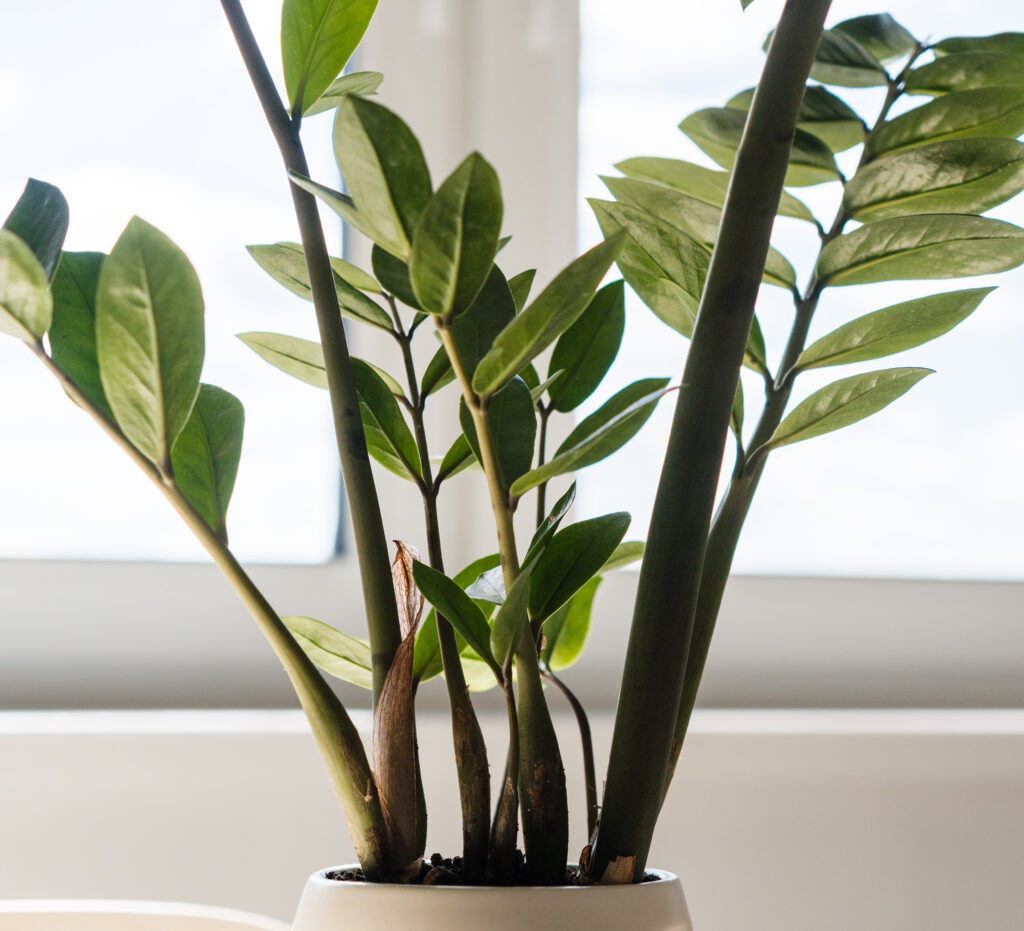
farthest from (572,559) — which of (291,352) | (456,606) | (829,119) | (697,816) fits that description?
(697,816)

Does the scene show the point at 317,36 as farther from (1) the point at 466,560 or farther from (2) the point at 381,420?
(1) the point at 466,560

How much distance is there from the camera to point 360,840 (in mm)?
303

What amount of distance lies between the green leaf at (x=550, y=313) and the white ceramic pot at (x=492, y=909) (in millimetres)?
148

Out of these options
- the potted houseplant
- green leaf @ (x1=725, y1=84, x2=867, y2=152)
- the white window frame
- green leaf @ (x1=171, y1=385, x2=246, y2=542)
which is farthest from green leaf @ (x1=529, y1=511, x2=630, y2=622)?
the white window frame

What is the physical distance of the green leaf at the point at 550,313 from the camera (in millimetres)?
251

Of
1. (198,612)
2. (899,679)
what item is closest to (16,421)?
(198,612)

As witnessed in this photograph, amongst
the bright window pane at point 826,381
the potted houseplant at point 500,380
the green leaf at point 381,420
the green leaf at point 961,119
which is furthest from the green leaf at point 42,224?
the bright window pane at point 826,381

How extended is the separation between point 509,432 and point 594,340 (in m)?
0.08

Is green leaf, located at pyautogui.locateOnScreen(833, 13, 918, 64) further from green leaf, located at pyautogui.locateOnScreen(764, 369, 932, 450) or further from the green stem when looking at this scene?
the green stem

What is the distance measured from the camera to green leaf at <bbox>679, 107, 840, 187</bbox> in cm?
41

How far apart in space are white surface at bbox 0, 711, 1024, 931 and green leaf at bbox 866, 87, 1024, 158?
1.35ft

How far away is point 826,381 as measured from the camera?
906 mm

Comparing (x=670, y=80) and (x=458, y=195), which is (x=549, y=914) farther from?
(x=670, y=80)

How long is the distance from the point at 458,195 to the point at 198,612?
1.95 feet
